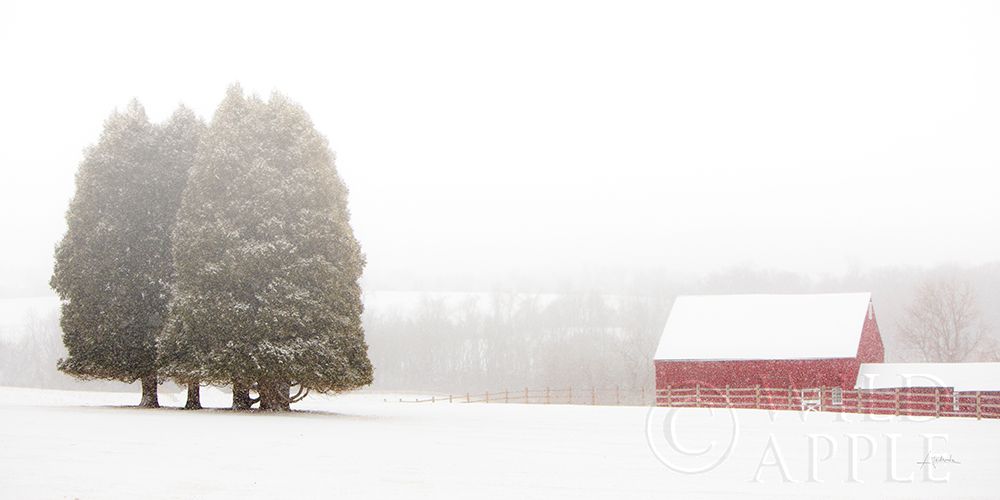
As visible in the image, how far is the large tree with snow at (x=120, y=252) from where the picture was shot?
32000mm

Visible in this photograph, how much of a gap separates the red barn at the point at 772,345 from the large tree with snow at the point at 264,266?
26069 millimetres

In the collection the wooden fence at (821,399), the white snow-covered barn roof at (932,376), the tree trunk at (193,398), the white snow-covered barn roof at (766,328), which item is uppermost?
the white snow-covered barn roof at (766,328)

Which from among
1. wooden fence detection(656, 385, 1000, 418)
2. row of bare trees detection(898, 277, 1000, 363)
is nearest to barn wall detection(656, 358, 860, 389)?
wooden fence detection(656, 385, 1000, 418)

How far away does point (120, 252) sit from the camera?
3228cm

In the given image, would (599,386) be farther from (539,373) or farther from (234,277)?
(234,277)

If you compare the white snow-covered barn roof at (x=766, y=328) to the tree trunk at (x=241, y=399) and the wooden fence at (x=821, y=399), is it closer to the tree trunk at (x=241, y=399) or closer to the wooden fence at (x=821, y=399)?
the wooden fence at (x=821, y=399)

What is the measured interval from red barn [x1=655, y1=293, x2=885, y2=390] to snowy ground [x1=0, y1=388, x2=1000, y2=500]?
20.5m

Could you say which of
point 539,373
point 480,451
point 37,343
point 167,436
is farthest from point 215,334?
point 37,343

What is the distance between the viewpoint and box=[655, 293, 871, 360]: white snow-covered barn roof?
5184cm

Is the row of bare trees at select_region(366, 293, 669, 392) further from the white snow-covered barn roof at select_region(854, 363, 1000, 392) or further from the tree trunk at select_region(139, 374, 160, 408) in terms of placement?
the tree trunk at select_region(139, 374, 160, 408)

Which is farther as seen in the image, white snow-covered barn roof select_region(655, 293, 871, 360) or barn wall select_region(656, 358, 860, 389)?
white snow-covered barn roof select_region(655, 293, 871, 360)

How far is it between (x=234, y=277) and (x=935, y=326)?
7213cm

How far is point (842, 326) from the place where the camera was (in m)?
53.0
